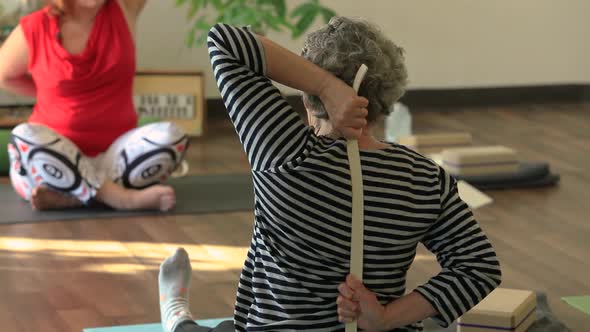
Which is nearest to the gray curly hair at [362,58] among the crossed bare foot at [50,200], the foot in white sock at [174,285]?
the foot in white sock at [174,285]

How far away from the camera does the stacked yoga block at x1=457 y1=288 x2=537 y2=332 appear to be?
2.22 meters

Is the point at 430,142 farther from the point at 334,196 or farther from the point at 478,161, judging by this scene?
the point at 334,196

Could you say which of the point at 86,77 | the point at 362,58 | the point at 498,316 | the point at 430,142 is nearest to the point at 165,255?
the point at 86,77

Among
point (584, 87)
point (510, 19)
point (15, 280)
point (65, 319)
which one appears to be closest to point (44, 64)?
point (15, 280)

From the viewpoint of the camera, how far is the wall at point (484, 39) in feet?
17.8

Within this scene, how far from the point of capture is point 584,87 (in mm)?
5789

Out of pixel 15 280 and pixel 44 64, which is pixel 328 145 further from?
pixel 44 64

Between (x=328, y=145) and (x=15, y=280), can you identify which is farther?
(x=15, y=280)

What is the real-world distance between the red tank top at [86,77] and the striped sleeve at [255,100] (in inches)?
79.2

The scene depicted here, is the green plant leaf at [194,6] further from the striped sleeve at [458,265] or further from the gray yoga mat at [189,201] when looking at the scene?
the striped sleeve at [458,265]

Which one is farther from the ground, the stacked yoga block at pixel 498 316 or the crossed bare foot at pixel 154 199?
the stacked yoga block at pixel 498 316

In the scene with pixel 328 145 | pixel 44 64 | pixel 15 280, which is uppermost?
pixel 328 145

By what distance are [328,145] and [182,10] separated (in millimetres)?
3654

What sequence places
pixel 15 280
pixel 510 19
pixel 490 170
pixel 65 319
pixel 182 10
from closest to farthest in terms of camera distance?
pixel 65 319
pixel 15 280
pixel 490 170
pixel 182 10
pixel 510 19
